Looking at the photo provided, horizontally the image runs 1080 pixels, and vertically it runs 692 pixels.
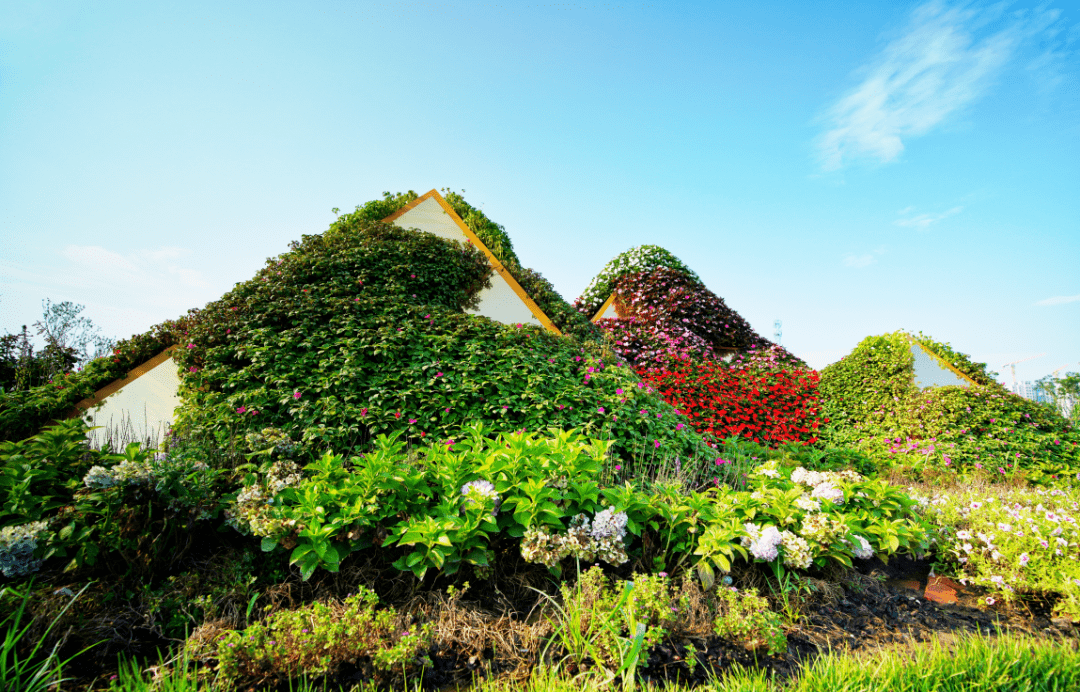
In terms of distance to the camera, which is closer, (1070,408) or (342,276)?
(342,276)

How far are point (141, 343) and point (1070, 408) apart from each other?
1554 cm

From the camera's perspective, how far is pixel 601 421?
15.6 feet

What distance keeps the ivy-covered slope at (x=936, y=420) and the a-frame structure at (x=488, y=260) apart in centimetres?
570

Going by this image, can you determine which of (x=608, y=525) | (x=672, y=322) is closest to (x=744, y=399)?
(x=672, y=322)

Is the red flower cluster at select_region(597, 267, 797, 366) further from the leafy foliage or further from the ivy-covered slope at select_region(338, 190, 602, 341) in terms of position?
the ivy-covered slope at select_region(338, 190, 602, 341)

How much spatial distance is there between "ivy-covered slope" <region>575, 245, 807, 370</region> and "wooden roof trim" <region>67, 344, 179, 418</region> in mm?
7855

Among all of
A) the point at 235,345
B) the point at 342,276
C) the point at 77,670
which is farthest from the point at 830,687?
the point at 342,276

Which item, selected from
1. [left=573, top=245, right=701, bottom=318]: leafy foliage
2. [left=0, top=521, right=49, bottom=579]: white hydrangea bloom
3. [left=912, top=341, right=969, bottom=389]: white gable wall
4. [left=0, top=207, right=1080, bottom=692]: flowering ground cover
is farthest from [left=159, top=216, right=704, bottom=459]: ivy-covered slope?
[left=573, top=245, right=701, bottom=318]: leafy foliage

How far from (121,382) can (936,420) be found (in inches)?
462

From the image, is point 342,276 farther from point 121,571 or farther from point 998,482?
point 998,482

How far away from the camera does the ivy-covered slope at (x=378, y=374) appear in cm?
457

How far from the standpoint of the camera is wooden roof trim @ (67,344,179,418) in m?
6.29

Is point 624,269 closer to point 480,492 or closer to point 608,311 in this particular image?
point 608,311

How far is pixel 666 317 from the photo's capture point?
11.8 m
